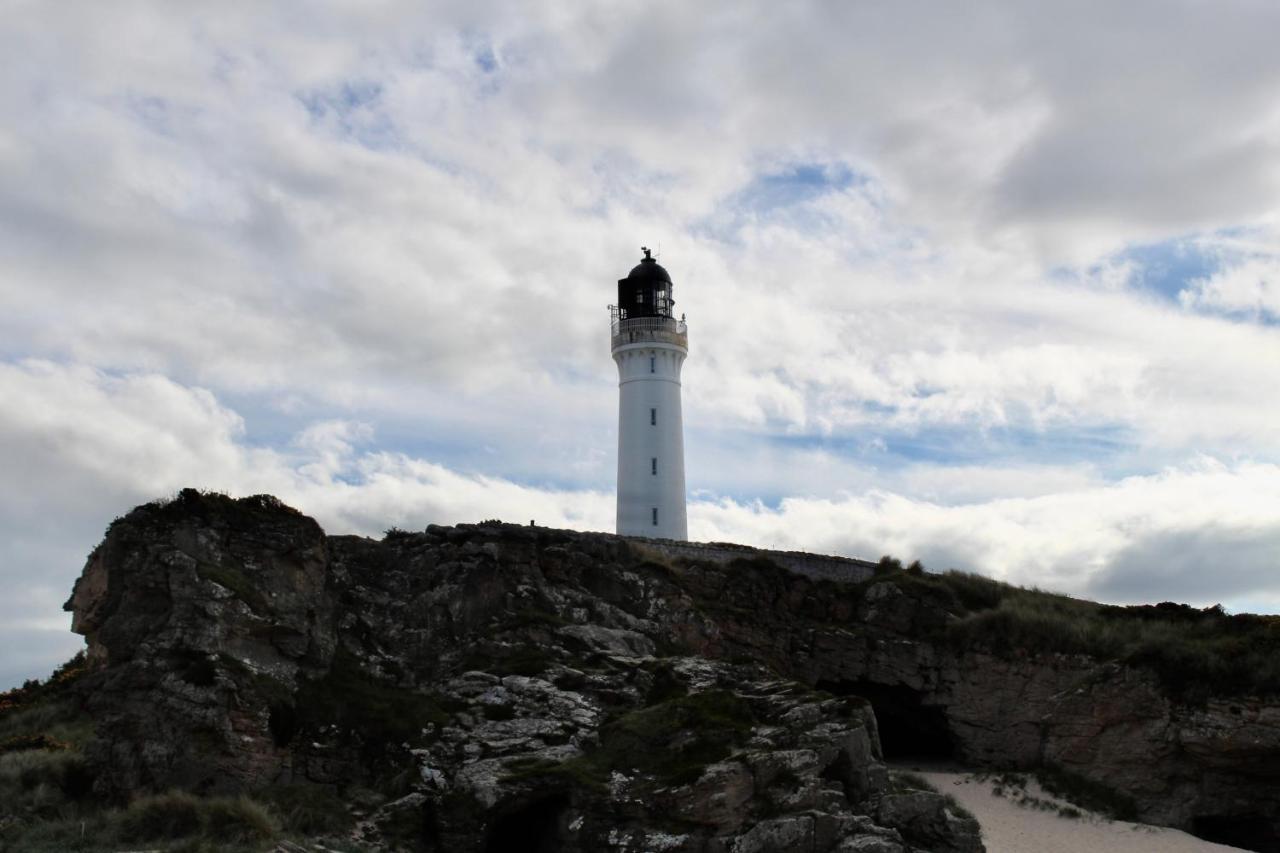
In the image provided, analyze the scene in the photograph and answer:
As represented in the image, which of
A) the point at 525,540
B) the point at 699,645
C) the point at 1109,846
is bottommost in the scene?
the point at 1109,846

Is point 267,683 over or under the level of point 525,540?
under

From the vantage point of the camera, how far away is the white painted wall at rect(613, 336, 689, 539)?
4206cm

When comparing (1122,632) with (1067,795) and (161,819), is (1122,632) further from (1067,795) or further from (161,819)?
(161,819)

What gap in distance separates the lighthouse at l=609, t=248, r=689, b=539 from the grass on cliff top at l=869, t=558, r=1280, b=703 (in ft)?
30.7

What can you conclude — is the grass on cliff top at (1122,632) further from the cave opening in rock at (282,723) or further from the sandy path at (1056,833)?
the cave opening in rock at (282,723)

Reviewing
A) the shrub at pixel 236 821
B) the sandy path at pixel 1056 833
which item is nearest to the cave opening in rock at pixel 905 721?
the sandy path at pixel 1056 833

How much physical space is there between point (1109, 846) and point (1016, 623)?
662 cm

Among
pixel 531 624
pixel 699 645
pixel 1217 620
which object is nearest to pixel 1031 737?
pixel 1217 620

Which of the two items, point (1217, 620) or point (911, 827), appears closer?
point (911, 827)

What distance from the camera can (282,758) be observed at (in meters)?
21.1

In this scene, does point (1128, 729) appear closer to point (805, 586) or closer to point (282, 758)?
point (805, 586)

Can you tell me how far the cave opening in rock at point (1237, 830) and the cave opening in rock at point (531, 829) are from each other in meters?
17.3

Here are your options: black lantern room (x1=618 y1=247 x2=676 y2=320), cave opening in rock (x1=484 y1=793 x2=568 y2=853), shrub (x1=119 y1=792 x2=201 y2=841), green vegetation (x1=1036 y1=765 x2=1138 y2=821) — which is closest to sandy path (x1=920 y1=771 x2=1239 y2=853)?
green vegetation (x1=1036 y1=765 x2=1138 y2=821)

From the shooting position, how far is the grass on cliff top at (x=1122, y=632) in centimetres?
2970
